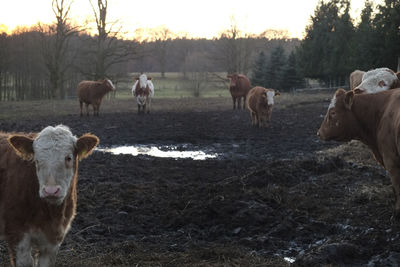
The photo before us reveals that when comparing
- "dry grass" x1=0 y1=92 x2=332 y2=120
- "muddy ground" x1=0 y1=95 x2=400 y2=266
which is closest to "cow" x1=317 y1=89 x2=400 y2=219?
"muddy ground" x1=0 y1=95 x2=400 y2=266

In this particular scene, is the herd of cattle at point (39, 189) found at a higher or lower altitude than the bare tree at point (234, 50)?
lower

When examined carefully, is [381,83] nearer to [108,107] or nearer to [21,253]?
[21,253]

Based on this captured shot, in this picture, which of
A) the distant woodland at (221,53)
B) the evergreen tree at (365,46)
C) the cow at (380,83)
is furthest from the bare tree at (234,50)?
the cow at (380,83)

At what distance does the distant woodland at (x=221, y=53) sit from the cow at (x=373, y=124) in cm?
2668

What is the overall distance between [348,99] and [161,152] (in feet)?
19.0

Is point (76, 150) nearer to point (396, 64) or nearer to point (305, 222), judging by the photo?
point (305, 222)

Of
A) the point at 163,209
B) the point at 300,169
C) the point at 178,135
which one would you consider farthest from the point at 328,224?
the point at 178,135

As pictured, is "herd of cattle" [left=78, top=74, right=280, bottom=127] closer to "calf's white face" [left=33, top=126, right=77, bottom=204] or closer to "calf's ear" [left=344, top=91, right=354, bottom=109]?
"calf's ear" [left=344, top=91, right=354, bottom=109]

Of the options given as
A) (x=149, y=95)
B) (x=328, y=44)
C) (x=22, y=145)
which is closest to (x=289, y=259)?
(x=22, y=145)

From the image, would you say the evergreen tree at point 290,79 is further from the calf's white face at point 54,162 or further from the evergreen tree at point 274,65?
the calf's white face at point 54,162

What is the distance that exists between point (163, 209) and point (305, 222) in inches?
74.4

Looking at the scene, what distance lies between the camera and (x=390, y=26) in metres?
30.9

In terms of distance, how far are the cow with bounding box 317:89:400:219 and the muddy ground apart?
1.94 ft

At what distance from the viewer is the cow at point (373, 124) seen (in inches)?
219
